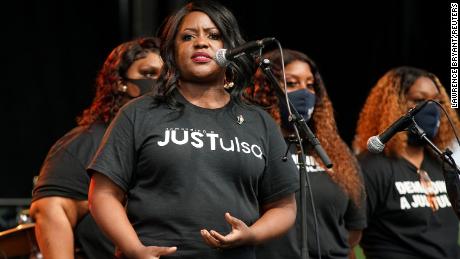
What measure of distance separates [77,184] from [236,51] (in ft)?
4.34

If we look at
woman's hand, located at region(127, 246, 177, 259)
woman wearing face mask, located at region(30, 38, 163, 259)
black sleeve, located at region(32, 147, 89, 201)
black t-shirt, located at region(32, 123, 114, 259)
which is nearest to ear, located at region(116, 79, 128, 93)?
woman wearing face mask, located at region(30, 38, 163, 259)

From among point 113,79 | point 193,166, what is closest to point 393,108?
point 113,79

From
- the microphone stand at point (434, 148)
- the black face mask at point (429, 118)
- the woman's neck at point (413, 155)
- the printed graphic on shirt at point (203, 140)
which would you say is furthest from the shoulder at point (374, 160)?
the printed graphic on shirt at point (203, 140)

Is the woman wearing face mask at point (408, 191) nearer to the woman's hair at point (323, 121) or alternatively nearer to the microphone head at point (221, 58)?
the woman's hair at point (323, 121)

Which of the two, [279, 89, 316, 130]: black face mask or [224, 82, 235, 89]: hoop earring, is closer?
[224, 82, 235, 89]: hoop earring

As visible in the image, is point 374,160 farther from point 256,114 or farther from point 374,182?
point 256,114

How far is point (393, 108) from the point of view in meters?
5.79

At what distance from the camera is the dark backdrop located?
7.17 meters

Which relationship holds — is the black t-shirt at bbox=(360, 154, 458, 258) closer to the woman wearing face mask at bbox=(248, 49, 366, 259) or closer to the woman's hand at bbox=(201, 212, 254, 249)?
the woman wearing face mask at bbox=(248, 49, 366, 259)

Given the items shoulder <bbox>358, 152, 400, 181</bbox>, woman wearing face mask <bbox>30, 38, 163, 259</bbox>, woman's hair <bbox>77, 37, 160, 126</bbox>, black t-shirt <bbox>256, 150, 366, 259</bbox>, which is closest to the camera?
woman wearing face mask <bbox>30, 38, 163, 259</bbox>

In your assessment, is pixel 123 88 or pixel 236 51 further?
pixel 123 88

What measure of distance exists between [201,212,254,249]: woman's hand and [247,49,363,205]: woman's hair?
4.90 feet

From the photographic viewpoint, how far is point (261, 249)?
454 cm

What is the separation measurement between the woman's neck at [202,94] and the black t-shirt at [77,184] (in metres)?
0.91
